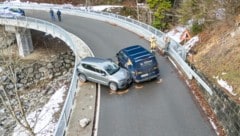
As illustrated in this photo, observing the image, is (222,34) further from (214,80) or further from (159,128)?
(159,128)

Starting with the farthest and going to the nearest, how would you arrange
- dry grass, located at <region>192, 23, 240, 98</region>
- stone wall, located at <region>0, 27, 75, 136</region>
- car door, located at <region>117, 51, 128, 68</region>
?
stone wall, located at <region>0, 27, 75, 136</region> → car door, located at <region>117, 51, 128, 68</region> → dry grass, located at <region>192, 23, 240, 98</region>

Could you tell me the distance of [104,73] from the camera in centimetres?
2270

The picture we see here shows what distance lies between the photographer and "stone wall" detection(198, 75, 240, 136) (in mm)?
15394

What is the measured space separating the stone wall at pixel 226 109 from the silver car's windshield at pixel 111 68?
20.8 ft

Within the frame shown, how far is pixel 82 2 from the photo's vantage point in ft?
206

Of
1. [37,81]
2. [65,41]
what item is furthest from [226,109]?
[37,81]

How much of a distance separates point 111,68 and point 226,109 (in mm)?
8456

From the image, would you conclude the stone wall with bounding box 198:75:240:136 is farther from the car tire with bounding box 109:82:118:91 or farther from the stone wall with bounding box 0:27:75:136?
the stone wall with bounding box 0:27:75:136

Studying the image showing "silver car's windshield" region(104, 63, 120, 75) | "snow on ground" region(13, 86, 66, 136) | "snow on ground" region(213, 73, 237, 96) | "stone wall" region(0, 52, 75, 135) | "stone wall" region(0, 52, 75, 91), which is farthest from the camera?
"stone wall" region(0, 52, 75, 91)

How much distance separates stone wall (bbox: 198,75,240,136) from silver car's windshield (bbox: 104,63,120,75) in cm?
633

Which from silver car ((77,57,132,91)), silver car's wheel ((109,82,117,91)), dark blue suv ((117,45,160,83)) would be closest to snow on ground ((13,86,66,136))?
silver car ((77,57,132,91))

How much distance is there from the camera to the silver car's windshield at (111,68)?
22.8 m

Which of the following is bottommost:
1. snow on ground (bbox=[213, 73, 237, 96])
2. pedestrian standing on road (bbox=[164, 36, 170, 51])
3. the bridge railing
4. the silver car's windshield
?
the bridge railing

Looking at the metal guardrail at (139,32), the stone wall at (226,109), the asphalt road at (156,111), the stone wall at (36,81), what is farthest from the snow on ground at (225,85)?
the stone wall at (36,81)
